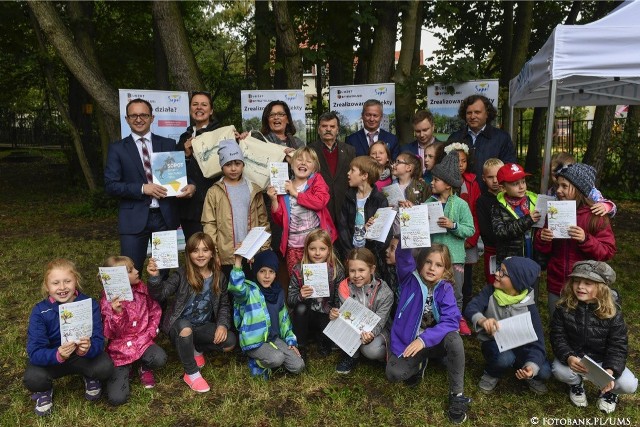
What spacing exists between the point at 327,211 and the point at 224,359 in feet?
5.15

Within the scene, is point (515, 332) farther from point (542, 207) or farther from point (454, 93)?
point (454, 93)

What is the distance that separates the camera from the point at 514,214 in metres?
4.34

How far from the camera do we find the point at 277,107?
5020 mm

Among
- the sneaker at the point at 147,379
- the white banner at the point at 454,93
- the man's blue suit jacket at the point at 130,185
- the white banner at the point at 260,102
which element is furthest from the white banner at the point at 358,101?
the sneaker at the point at 147,379

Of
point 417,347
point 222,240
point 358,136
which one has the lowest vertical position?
point 417,347

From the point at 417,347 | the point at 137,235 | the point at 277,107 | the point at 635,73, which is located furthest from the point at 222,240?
the point at 635,73

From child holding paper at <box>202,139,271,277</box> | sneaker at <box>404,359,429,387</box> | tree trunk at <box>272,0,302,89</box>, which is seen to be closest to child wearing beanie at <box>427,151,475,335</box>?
sneaker at <box>404,359,429,387</box>

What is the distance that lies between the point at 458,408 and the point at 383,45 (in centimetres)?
582

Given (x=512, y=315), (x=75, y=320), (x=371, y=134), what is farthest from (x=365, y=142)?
(x=75, y=320)

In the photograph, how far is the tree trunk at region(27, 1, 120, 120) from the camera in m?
7.25

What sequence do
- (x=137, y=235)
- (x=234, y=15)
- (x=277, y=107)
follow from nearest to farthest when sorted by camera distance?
(x=137, y=235) < (x=277, y=107) < (x=234, y=15)

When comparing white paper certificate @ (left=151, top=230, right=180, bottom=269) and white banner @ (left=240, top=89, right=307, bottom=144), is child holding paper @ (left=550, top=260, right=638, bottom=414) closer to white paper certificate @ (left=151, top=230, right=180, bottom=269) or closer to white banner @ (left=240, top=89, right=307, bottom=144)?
white paper certificate @ (left=151, top=230, right=180, bottom=269)

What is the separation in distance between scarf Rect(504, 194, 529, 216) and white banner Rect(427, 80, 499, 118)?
3180 millimetres

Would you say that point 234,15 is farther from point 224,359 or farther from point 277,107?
point 224,359
